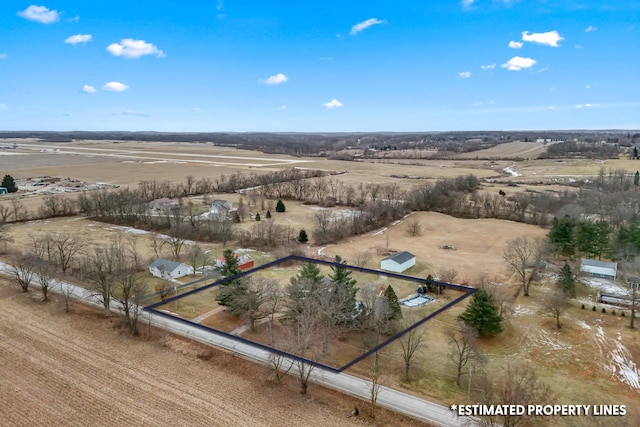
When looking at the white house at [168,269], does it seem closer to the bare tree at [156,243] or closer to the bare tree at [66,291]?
the bare tree at [156,243]

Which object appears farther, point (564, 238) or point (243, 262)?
point (564, 238)

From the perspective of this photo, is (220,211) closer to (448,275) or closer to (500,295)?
(448,275)

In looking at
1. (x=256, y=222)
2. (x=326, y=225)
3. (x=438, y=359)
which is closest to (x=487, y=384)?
(x=438, y=359)

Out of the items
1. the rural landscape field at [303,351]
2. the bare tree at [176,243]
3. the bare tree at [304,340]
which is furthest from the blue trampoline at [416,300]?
the bare tree at [176,243]

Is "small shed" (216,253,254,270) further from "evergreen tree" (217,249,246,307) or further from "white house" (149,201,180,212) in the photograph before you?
"white house" (149,201,180,212)

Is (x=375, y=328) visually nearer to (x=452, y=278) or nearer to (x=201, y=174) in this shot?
(x=452, y=278)

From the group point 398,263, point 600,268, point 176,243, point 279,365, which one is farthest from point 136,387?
point 600,268

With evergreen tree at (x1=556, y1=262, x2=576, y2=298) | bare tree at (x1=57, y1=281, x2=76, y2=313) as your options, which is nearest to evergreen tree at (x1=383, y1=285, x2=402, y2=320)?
evergreen tree at (x1=556, y1=262, x2=576, y2=298)
